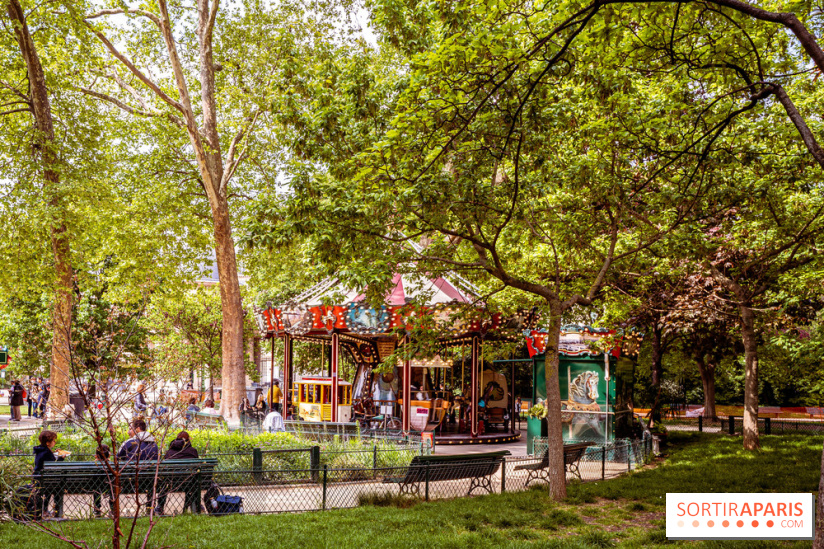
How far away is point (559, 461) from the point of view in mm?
11133

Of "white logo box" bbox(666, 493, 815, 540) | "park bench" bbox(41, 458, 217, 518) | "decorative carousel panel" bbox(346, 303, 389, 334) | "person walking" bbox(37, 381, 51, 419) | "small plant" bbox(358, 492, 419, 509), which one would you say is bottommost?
"small plant" bbox(358, 492, 419, 509)

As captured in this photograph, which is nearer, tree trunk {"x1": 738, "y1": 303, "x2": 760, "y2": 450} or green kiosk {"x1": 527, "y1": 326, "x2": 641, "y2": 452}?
tree trunk {"x1": 738, "y1": 303, "x2": 760, "y2": 450}

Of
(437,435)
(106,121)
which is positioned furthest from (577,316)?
(106,121)

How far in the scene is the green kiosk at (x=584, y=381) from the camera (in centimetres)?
1719

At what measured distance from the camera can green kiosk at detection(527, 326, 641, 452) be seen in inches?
677

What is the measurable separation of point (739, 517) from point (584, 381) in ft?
30.2

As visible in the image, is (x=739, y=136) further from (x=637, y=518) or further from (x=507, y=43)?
(x=637, y=518)

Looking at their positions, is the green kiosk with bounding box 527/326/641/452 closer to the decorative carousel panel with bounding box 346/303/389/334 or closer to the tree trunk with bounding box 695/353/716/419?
the decorative carousel panel with bounding box 346/303/389/334

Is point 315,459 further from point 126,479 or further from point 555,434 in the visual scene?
point 555,434

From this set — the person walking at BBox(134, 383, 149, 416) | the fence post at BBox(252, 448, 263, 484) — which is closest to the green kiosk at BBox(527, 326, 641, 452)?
the fence post at BBox(252, 448, 263, 484)

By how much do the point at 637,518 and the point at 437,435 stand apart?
34.9 ft

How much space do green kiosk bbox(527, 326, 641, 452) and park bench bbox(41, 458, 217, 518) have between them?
980 centimetres

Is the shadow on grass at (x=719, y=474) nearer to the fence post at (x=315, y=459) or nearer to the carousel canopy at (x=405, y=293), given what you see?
the fence post at (x=315, y=459)

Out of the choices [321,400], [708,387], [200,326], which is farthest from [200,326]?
[708,387]
